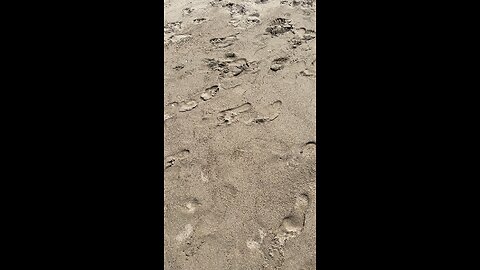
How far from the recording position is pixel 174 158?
7.49 feet

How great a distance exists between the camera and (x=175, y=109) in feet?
8.72

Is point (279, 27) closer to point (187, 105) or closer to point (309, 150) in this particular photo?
point (187, 105)

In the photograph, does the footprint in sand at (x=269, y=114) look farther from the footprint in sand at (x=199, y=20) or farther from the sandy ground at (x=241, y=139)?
the footprint in sand at (x=199, y=20)

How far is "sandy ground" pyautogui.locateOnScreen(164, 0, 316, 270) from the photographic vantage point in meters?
1.81

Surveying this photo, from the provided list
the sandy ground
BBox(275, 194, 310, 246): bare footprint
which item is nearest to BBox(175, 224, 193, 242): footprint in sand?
the sandy ground

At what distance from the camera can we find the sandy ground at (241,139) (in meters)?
1.81

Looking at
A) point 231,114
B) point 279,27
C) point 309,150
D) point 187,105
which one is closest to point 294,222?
point 309,150

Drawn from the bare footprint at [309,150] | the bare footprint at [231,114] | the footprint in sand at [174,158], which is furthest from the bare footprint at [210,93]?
the bare footprint at [309,150]
